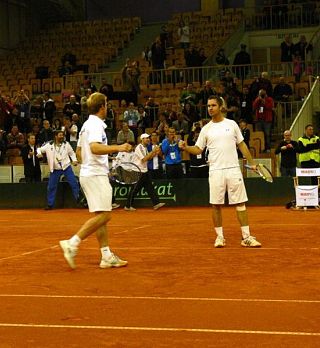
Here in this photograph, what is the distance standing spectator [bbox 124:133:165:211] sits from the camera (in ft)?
62.0

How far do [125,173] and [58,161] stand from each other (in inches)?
80.3

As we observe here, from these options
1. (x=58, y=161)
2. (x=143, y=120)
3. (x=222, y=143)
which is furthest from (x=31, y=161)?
(x=222, y=143)

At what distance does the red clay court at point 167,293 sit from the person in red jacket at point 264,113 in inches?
370

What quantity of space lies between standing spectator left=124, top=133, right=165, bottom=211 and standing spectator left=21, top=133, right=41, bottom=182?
3646mm

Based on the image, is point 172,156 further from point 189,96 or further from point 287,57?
point 287,57

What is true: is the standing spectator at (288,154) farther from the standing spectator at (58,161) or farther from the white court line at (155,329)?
the white court line at (155,329)

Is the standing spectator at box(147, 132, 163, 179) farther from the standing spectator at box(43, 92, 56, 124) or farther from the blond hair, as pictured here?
the blond hair

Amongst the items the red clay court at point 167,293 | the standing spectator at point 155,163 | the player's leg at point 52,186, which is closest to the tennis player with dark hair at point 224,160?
the red clay court at point 167,293

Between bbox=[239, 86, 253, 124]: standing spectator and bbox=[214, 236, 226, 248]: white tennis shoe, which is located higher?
bbox=[239, 86, 253, 124]: standing spectator

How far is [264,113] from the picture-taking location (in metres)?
21.9

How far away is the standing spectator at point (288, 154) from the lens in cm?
1911

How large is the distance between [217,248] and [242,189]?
894 mm

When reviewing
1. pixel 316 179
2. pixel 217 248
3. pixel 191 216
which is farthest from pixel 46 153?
pixel 217 248

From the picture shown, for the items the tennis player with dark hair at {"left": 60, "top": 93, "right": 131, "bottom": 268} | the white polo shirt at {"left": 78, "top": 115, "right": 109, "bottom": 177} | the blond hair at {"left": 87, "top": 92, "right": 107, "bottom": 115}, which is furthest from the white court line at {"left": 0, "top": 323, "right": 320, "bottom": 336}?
the blond hair at {"left": 87, "top": 92, "right": 107, "bottom": 115}
